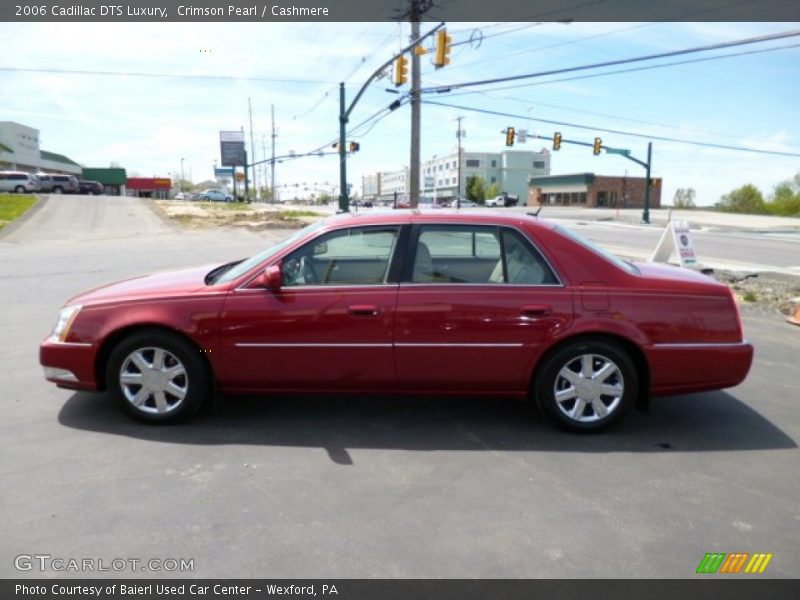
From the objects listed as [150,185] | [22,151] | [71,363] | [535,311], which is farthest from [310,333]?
[150,185]

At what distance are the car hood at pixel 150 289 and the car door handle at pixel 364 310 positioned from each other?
3.55 feet

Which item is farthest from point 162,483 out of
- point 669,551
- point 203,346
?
point 669,551

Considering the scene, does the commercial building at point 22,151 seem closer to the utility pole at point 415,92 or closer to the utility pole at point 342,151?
the utility pole at point 342,151

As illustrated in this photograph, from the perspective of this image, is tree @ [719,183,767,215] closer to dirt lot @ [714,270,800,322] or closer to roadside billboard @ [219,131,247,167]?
roadside billboard @ [219,131,247,167]

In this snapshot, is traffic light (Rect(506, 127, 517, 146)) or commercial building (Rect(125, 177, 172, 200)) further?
commercial building (Rect(125, 177, 172, 200))

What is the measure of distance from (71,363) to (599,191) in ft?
290

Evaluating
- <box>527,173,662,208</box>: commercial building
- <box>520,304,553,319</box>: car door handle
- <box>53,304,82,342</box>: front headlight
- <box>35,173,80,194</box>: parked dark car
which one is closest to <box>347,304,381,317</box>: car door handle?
<box>520,304,553,319</box>: car door handle

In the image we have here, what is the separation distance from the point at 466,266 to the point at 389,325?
2.45 feet

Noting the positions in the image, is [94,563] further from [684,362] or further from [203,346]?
[684,362]

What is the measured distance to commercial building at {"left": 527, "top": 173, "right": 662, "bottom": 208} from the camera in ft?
279

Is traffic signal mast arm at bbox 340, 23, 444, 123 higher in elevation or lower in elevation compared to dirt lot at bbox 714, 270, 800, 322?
higher

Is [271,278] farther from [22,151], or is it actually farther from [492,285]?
[22,151]

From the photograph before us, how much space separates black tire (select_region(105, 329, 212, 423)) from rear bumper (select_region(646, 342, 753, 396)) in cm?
316
